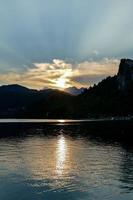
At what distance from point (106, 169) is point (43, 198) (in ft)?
86.8

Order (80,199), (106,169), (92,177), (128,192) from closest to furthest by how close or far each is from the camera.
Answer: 1. (80,199)
2. (128,192)
3. (92,177)
4. (106,169)

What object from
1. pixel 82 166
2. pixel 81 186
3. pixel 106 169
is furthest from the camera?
pixel 82 166

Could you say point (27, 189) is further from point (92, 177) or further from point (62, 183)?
point (92, 177)

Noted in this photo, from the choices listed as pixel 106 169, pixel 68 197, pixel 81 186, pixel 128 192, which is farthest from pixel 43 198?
pixel 106 169

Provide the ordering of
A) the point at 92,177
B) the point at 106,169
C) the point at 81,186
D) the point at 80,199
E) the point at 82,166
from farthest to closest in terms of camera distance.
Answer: the point at 82,166 < the point at 106,169 < the point at 92,177 < the point at 81,186 < the point at 80,199

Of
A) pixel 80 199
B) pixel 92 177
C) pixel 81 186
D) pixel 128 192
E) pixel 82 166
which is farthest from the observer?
pixel 82 166

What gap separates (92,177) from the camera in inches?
2665

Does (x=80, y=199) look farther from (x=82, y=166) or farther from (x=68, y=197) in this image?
(x=82, y=166)

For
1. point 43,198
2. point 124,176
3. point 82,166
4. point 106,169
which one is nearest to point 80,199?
point 43,198

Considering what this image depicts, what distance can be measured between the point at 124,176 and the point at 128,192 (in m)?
12.9

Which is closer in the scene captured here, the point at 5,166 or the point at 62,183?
the point at 62,183

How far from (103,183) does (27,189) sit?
12.7 metres

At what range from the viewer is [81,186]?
2372 inches

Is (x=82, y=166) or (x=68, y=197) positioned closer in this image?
(x=68, y=197)
